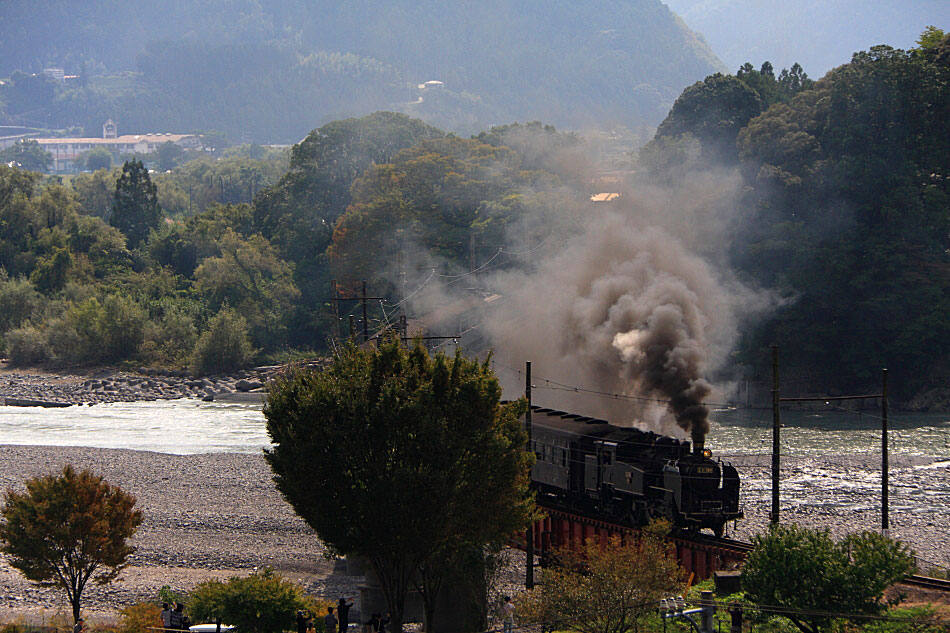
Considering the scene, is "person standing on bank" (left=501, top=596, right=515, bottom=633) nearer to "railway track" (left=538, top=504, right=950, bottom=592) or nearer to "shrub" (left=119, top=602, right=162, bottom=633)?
"railway track" (left=538, top=504, right=950, bottom=592)

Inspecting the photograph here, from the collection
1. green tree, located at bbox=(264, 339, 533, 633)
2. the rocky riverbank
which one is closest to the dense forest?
the rocky riverbank

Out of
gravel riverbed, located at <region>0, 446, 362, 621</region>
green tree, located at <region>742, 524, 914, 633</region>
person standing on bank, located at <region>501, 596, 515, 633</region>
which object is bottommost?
gravel riverbed, located at <region>0, 446, 362, 621</region>

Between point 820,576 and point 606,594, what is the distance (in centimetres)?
541

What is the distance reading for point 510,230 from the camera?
109 m

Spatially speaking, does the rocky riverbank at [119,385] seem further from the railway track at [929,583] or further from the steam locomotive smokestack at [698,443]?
the railway track at [929,583]

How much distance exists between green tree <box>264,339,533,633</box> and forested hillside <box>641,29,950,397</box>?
222 feet

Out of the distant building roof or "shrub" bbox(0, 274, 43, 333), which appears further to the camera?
"shrub" bbox(0, 274, 43, 333)

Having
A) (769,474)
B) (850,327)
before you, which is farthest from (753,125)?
(769,474)

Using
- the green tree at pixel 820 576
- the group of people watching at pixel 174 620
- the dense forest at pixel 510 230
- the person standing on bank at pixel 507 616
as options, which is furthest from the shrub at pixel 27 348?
the green tree at pixel 820 576

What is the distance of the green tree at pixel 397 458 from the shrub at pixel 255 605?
9.85 feet

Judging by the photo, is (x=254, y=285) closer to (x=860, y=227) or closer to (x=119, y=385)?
(x=119, y=385)

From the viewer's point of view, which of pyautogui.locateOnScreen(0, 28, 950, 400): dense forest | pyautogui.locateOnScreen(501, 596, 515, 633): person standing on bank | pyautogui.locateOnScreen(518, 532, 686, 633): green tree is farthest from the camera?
pyautogui.locateOnScreen(0, 28, 950, 400): dense forest

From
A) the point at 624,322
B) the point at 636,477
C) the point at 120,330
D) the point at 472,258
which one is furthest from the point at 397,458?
the point at 120,330

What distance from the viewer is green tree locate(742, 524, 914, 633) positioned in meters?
25.0
